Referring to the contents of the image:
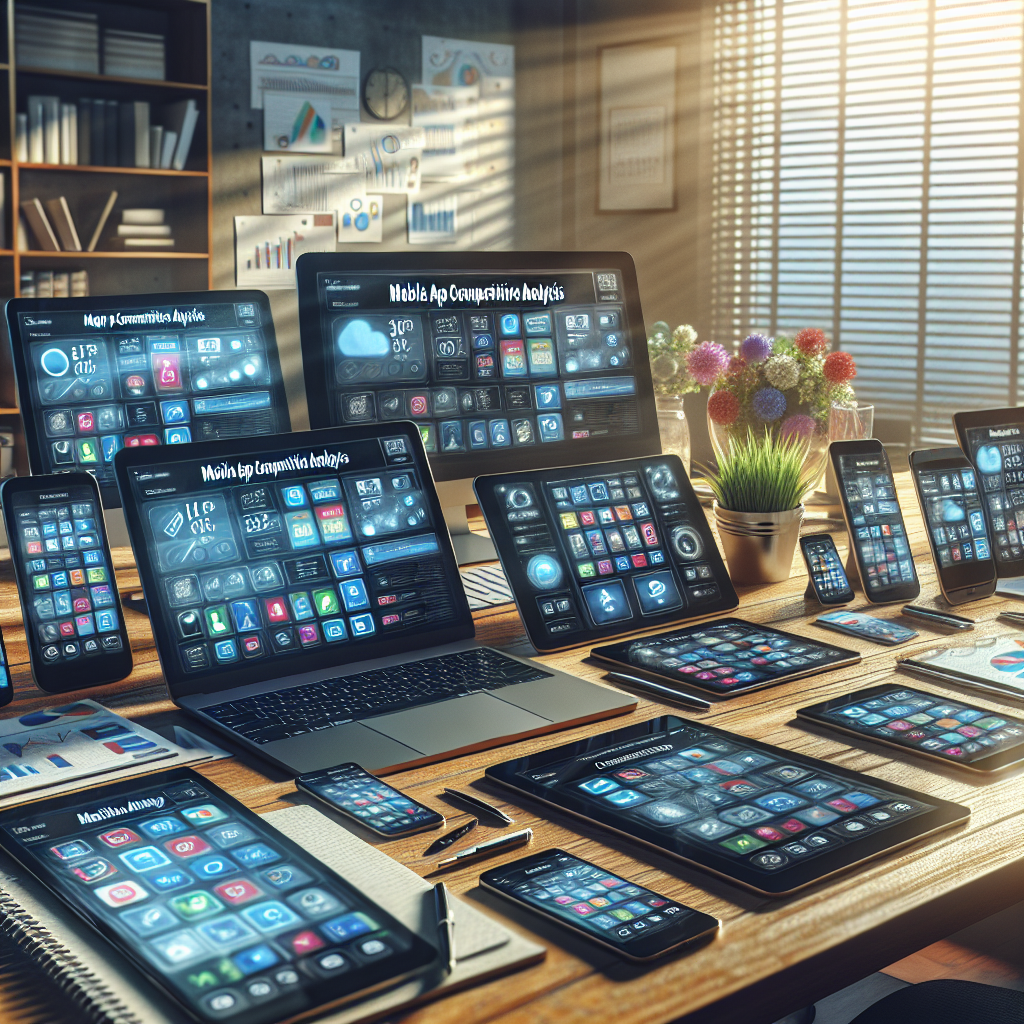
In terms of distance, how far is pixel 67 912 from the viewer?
72cm

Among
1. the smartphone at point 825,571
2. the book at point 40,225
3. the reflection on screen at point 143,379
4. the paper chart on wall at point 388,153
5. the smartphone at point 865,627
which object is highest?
the paper chart on wall at point 388,153

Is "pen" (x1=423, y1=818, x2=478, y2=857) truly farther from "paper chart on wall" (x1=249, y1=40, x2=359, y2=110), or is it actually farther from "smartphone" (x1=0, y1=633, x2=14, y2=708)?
"paper chart on wall" (x1=249, y1=40, x2=359, y2=110)

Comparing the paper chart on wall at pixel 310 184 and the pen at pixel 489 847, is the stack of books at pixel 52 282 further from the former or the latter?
the pen at pixel 489 847

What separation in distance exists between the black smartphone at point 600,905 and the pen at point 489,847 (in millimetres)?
26

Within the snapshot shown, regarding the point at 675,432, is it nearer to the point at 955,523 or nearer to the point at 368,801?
the point at 955,523

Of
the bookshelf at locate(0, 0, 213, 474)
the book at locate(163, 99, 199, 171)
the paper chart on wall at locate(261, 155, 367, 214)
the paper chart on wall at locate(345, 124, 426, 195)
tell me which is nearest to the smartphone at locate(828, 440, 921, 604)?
the bookshelf at locate(0, 0, 213, 474)

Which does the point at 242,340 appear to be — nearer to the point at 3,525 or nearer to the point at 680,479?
the point at 3,525

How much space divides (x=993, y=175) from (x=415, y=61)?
2.56m

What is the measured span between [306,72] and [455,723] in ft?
14.6

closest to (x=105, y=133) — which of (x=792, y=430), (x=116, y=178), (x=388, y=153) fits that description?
(x=116, y=178)

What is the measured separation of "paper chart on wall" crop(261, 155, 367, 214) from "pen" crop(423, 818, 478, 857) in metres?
4.43

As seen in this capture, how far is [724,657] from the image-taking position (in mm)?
1269

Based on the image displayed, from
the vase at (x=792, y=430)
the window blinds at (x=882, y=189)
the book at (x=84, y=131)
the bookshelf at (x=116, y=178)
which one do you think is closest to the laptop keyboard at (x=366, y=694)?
the vase at (x=792, y=430)

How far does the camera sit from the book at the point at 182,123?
14.4 ft
